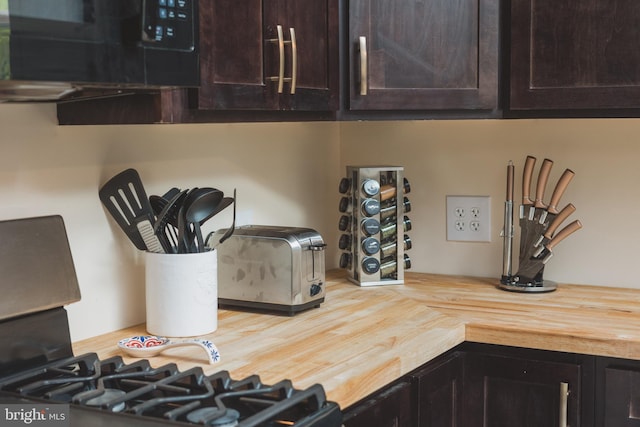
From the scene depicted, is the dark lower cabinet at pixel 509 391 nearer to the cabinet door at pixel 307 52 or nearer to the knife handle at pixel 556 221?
the knife handle at pixel 556 221

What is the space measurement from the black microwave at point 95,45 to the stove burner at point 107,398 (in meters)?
0.48

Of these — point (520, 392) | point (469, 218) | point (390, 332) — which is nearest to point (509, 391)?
point (520, 392)

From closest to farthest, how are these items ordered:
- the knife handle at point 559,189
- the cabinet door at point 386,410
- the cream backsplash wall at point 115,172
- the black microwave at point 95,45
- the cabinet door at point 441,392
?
the black microwave at point 95,45 < the cabinet door at point 386,410 < the cream backsplash wall at point 115,172 < the cabinet door at point 441,392 < the knife handle at point 559,189

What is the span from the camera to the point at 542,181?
7.61 feet

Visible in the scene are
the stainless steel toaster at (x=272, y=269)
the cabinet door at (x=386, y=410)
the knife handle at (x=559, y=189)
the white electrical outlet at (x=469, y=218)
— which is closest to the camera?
the cabinet door at (x=386, y=410)

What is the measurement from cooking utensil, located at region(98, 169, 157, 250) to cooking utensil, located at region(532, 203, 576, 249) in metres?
0.99

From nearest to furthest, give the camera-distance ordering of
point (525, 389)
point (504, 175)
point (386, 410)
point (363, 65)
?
1. point (386, 410)
2. point (525, 389)
3. point (363, 65)
4. point (504, 175)

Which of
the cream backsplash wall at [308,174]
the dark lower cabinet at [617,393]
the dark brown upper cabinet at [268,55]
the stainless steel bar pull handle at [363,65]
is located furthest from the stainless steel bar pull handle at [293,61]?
the dark lower cabinet at [617,393]

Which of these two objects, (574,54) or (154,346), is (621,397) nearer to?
(574,54)

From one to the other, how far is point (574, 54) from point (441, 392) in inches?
32.7

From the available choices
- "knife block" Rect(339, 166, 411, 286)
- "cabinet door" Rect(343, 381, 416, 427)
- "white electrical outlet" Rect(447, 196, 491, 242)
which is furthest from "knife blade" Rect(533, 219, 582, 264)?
"cabinet door" Rect(343, 381, 416, 427)

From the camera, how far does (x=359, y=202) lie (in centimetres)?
239

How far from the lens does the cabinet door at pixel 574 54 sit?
2.06m

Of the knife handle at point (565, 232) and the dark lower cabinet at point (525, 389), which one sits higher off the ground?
the knife handle at point (565, 232)
